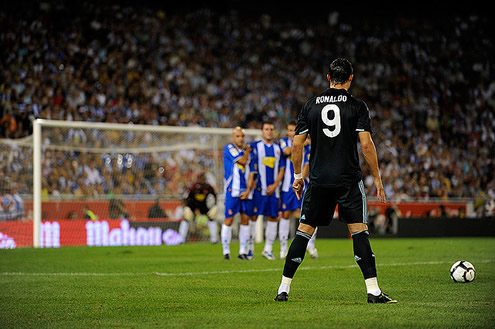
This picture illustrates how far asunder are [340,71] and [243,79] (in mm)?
22992

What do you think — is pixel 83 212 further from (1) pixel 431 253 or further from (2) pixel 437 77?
(2) pixel 437 77

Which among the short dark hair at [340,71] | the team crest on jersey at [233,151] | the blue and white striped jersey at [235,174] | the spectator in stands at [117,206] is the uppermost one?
the short dark hair at [340,71]

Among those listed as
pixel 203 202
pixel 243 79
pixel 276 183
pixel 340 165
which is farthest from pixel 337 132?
pixel 243 79

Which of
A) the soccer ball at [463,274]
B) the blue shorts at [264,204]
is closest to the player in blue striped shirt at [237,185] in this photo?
the blue shorts at [264,204]

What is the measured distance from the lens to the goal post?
17625 mm

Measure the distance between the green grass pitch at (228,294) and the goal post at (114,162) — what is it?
4.75 meters

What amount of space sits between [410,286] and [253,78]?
22108 mm

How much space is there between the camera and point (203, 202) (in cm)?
1878

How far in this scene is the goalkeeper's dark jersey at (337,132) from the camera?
643 cm

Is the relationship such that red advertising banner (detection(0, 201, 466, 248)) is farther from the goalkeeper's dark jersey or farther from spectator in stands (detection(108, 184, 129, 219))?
the goalkeeper's dark jersey

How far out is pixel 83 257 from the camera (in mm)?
13609

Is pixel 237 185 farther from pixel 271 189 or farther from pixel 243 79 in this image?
pixel 243 79

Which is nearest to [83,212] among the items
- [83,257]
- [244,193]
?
[83,257]

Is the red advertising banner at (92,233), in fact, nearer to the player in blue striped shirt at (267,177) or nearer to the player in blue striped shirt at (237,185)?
the player in blue striped shirt at (237,185)
